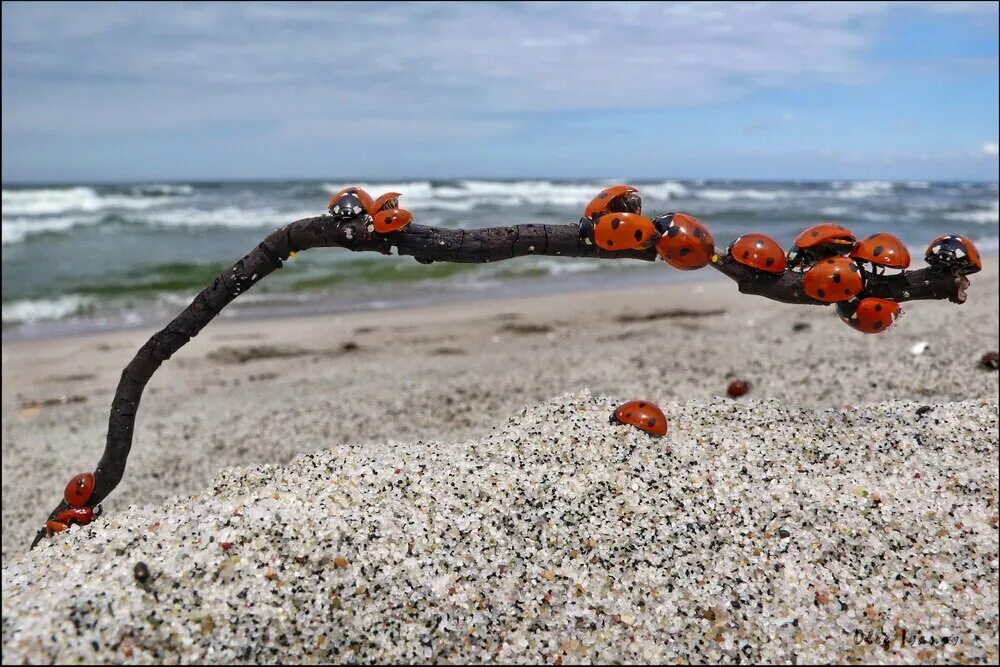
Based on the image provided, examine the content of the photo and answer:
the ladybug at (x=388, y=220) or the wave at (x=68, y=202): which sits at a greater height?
the wave at (x=68, y=202)

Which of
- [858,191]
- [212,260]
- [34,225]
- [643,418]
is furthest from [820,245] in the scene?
[858,191]

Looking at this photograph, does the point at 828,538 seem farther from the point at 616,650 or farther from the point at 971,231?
the point at 971,231

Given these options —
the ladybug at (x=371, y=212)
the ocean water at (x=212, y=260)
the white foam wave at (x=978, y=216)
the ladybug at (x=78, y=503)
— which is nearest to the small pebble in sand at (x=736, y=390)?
the ocean water at (x=212, y=260)

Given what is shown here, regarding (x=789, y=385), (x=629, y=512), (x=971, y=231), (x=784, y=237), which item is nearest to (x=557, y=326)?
(x=789, y=385)

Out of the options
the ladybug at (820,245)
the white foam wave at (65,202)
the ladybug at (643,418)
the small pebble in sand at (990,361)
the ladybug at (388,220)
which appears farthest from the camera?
the white foam wave at (65,202)

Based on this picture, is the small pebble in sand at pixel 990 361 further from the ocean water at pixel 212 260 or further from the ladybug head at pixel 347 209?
the ladybug head at pixel 347 209

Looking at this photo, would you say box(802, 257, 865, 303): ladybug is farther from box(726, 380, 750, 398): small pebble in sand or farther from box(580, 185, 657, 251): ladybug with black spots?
box(726, 380, 750, 398): small pebble in sand

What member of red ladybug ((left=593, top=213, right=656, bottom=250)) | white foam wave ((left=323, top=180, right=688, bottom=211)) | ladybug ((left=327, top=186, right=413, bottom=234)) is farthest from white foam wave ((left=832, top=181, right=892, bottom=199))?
ladybug ((left=327, top=186, right=413, bottom=234))
